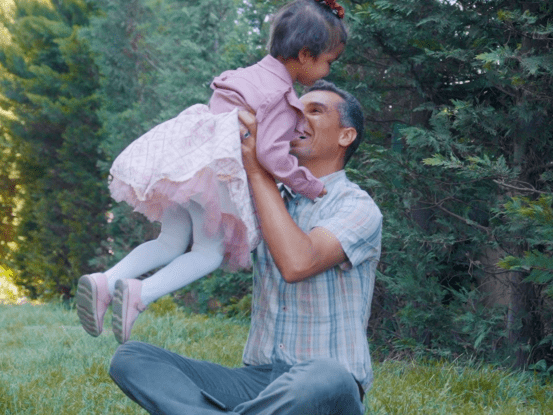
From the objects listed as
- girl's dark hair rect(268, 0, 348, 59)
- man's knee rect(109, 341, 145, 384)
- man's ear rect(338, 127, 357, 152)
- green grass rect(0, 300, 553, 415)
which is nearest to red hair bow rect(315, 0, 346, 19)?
girl's dark hair rect(268, 0, 348, 59)

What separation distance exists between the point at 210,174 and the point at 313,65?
0.62 m

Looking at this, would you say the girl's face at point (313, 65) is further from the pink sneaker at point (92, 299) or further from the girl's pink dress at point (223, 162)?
the pink sneaker at point (92, 299)

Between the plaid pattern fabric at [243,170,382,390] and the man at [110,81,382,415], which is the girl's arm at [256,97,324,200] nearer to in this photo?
the man at [110,81,382,415]

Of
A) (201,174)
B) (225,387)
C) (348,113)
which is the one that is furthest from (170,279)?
(348,113)

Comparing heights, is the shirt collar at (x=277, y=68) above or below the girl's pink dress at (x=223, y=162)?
above

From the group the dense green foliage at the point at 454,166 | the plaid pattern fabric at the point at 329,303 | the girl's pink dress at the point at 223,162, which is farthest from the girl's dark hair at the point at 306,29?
the dense green foliage at the point at 454,166

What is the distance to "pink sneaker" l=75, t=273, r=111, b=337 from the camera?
2092 mm

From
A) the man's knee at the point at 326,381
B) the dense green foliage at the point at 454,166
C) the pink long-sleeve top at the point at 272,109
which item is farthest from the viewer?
the dense green foliage at the point at 454,166

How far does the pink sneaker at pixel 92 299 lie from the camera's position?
2.09m

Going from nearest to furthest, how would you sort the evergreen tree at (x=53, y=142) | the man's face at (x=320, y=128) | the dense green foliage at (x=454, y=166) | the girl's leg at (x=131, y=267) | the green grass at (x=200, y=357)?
the girl's leg at (x=131, y=267) < the man's face at (x=320, y=128) < the green grass at (x=200, y=357) < the dense green foliage at (x=454, y=166) < the evergreen tree at (x=53, y=142)

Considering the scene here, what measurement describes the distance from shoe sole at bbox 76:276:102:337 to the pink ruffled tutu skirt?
0.32 metres

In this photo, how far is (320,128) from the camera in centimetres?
256

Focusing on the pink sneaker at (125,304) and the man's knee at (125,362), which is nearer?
the pink sneaker at (125,304)

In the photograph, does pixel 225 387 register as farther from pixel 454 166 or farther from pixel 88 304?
pixel 454 166
